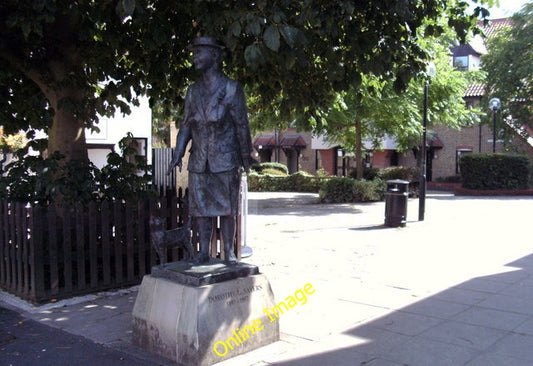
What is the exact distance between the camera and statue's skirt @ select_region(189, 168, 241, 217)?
470 cm

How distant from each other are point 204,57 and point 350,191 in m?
17.0

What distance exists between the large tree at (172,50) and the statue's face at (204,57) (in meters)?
0.25

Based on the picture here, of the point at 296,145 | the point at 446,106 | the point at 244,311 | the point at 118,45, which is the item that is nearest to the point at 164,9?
the point at 118,45

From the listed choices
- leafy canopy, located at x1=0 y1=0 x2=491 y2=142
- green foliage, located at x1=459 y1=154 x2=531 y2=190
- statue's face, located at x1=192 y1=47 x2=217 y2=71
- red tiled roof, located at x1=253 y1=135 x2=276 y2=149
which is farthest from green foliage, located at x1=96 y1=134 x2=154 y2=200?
red tiled roof, located at x1=253 y1=135 x2=276 y2=149

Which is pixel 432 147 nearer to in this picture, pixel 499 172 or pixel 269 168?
pixel 269 168

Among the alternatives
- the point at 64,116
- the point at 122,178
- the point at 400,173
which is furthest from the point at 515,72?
the point at 64,116

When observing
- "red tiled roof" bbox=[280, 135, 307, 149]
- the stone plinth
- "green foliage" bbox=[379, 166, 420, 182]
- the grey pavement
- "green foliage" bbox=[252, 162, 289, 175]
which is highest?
"red tiled roof" bbox=[280, 135, 307, 149]

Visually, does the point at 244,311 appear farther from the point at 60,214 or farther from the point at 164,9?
the point at 164,9

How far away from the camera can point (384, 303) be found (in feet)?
19.7

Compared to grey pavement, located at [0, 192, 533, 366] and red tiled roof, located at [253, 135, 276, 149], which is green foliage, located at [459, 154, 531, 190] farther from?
red tiled roof, located at [253, 135, 276, 149]

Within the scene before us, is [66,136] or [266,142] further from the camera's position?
[266,142]

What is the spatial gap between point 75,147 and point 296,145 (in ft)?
115

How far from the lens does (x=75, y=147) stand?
24.0 feet

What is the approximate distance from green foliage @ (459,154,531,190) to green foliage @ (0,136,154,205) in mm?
20659
